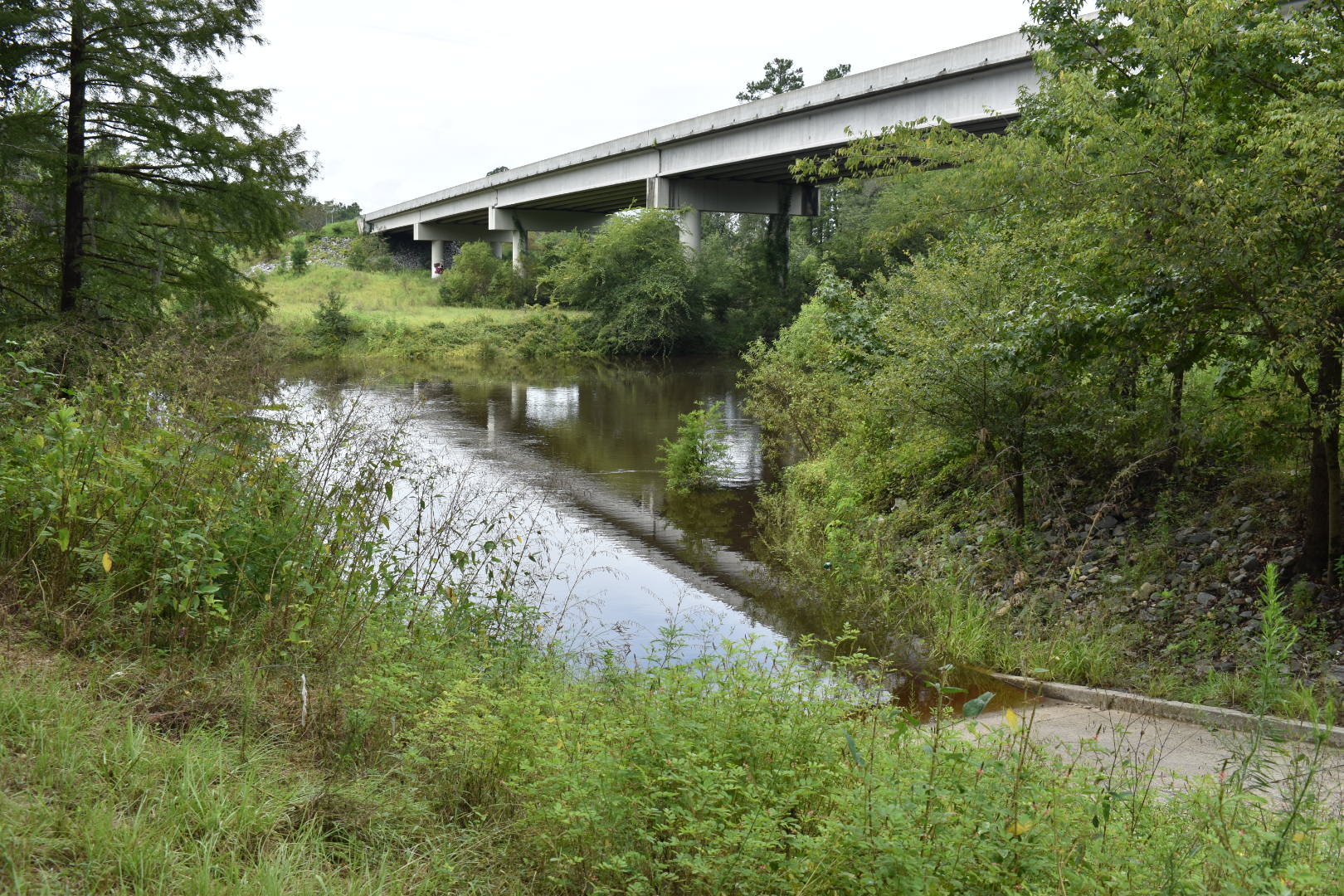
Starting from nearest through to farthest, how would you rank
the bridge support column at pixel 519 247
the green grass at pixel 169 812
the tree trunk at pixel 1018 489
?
1. the green grass at pixel 169 812
2. the tree trunk at pixel 1018 489
3. the bridge support column at pixel 519 247

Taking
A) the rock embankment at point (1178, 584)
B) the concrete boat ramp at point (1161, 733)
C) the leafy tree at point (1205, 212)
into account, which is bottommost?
the concrete boat ramp at point (1161, 733)

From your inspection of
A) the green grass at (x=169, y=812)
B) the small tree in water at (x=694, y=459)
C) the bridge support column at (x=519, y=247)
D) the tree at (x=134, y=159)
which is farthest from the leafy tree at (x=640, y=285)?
the green grass at (x=169, y=812)

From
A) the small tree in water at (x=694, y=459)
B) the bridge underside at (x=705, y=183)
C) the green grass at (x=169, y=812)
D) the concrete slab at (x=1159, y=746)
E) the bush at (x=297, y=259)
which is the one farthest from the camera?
the bush at (x=297, y=259)

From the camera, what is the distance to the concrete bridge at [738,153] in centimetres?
2450

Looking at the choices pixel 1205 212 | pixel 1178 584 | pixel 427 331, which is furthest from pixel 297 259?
pixel 1205 212

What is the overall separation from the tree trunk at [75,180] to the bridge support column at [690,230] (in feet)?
110

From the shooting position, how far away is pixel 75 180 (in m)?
12.6

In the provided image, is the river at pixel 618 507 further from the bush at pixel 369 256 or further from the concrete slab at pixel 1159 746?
the bush at pixel 369 256

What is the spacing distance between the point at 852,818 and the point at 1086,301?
6.77 metres

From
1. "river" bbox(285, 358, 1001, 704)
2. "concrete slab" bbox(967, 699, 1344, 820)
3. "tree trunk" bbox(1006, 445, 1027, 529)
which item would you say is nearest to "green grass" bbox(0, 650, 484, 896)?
"river" bbox(285, 358, 1001, 704)

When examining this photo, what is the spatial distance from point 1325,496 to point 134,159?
13.9 metres

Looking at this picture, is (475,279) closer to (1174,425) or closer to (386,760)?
Result: (1174,425)

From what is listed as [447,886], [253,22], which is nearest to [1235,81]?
[447,886]

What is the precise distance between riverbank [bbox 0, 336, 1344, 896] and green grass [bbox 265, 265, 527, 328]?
38958 mm
